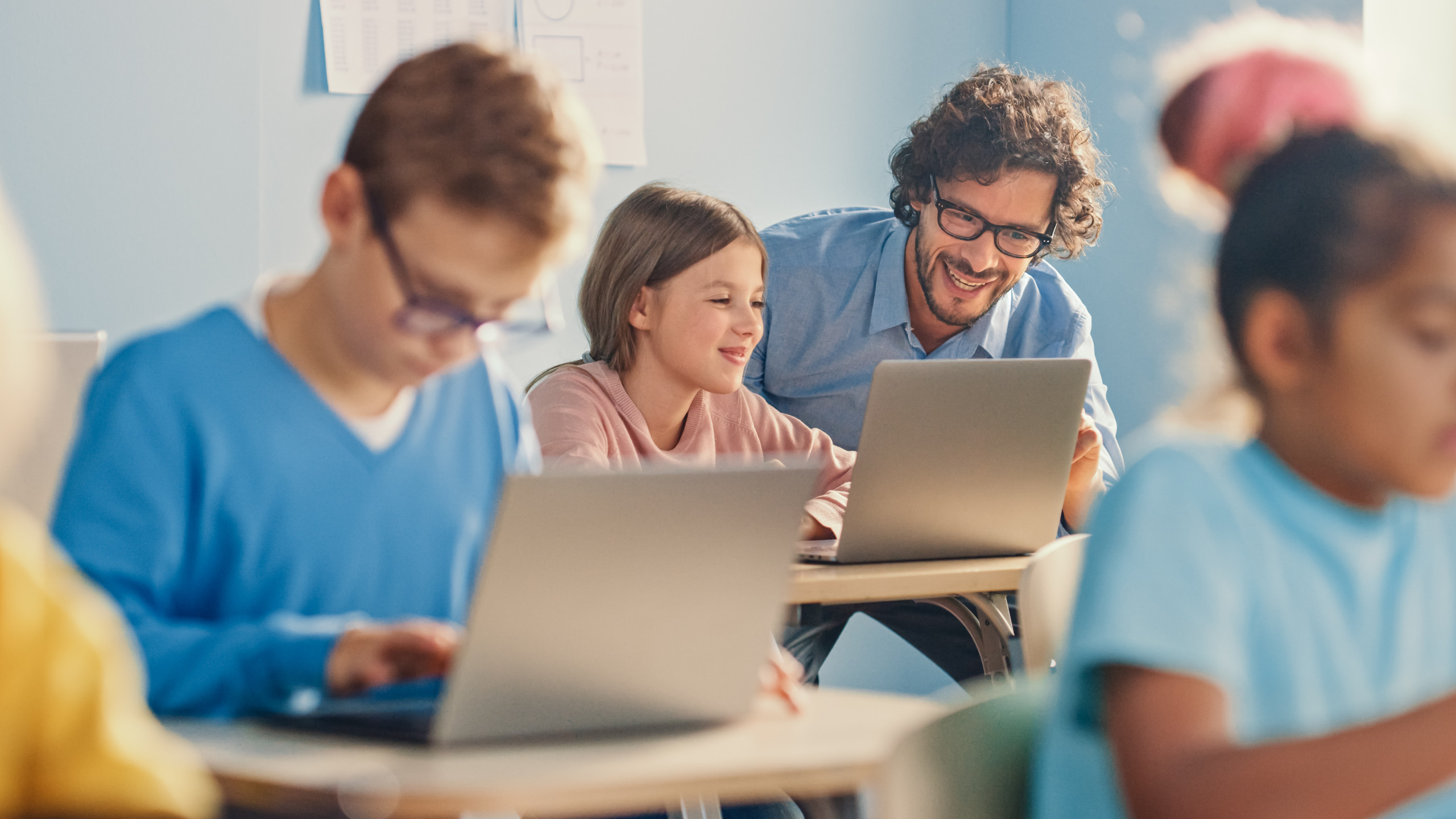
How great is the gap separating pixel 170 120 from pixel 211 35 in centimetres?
16

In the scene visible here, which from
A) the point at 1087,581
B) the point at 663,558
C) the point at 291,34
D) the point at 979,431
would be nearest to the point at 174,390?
the point at 663,558

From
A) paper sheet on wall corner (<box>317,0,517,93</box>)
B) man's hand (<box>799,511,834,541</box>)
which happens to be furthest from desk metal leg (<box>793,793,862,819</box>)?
paper sheet on wall corner (<box>317,0,517,93</box>)

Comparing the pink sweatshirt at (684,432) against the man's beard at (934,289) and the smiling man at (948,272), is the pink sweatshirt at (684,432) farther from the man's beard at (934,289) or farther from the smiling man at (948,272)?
the man's beard at (934,289)

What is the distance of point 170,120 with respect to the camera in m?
2.44

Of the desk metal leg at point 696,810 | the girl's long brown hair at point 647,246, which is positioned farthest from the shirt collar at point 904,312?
the desk metal leg at point 696,810

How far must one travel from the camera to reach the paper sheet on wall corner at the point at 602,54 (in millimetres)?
2834

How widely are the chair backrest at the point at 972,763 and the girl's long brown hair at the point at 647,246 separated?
1.25 meters

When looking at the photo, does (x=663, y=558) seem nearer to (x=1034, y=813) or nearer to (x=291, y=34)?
(x=1034, y=813)

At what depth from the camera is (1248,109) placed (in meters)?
0.85

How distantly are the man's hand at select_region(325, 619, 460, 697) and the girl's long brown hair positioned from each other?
1144 mm

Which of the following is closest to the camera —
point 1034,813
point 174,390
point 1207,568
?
point 1207,568

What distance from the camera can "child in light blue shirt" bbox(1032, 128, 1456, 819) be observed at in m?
0.68

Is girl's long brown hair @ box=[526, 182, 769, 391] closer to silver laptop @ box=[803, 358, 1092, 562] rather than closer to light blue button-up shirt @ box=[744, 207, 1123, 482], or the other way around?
light blue button-up shirt @ box=[744, 207, 1123, 482]

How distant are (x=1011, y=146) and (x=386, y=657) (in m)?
1.66
